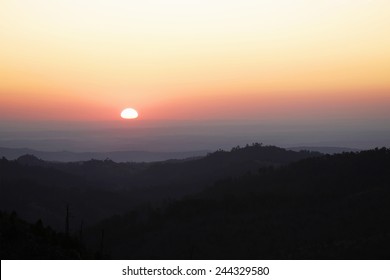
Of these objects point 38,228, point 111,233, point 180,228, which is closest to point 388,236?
point 180,228

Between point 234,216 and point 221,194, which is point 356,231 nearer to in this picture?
point 234,216

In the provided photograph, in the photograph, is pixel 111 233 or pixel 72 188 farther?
pixel 72 188

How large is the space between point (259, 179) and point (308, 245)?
72913 mm

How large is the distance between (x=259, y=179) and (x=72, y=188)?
3190 inches

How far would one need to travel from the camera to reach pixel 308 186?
445ft

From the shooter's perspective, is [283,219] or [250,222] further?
[250,222]

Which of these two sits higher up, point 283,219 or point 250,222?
point 283,219

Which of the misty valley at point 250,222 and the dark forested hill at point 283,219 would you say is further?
the dark forested hill at point 283,219

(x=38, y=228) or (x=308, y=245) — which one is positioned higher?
(x=38, y=228)

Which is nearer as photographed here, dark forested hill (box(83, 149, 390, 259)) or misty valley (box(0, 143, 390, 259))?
misty valley (box(0, 143, 390, 259))
